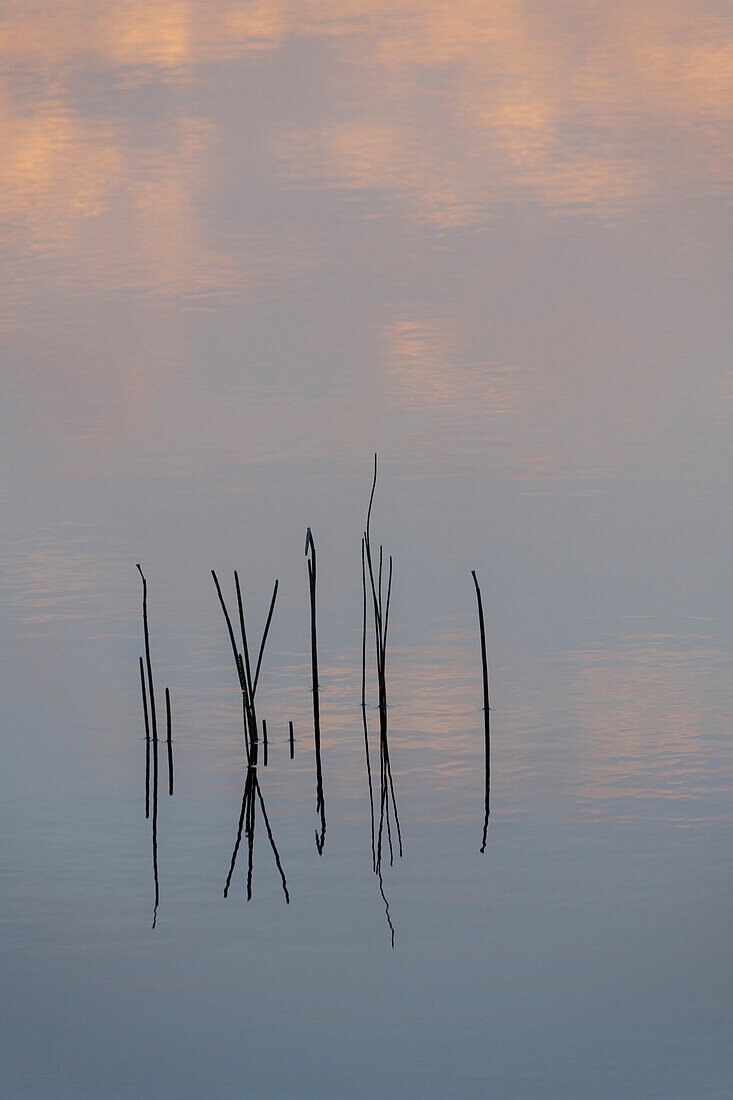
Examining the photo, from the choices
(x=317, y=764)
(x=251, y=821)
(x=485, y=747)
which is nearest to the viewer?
(x=251, y=821)

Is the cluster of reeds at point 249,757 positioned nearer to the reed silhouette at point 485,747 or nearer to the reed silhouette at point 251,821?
the reed silhouette at point 251,821

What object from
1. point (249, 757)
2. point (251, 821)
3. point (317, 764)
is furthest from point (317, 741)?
point (251, 821)

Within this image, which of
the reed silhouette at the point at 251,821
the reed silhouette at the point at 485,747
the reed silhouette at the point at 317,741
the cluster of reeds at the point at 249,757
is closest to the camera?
the reed silhouette at the point at 251,821

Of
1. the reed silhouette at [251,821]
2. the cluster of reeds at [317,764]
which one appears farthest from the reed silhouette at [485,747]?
the reed silhouette at [251,821]

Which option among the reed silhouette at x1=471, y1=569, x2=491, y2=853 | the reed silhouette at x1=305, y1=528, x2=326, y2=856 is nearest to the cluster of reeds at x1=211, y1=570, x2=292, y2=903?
the reed silhouette at x1=305, y1=528, x2=326, y2=856

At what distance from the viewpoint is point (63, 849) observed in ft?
17.7

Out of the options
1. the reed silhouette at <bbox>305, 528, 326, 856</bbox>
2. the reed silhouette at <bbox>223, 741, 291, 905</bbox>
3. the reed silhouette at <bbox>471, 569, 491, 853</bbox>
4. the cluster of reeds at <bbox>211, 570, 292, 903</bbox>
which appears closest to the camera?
the reed silhouette at <bbox>223, 741, 291, 905</bbox>

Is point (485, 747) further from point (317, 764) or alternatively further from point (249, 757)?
point (249, 757)

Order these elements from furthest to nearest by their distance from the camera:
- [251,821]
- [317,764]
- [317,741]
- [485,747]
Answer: [485,747]
[317,741]
[317,764]
[251,821]

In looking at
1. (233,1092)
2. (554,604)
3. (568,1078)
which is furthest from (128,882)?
(554,604)

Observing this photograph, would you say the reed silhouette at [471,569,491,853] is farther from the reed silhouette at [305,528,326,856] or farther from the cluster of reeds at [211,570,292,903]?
the cluster of reeds at [211,570,292,903]

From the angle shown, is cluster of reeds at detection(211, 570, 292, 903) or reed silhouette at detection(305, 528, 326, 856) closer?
cluster of reeds at detection(211, 570, 292, 903)

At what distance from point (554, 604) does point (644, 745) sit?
154 inches

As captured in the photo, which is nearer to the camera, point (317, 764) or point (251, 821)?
point (251, 821)
